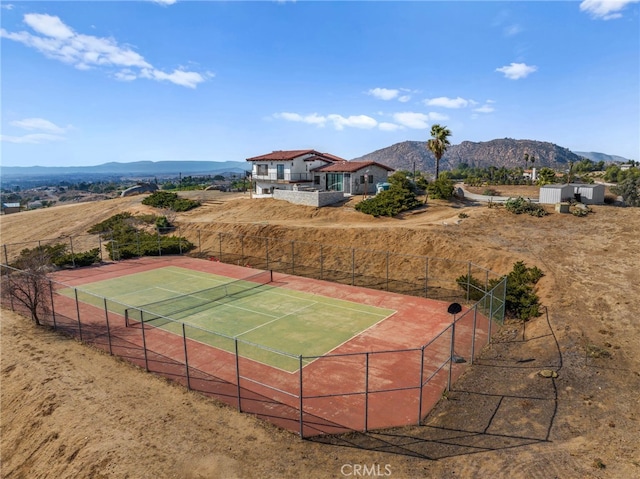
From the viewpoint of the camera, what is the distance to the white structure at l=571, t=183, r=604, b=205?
129 feet

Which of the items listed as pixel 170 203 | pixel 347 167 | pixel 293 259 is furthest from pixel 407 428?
pixel 170 203

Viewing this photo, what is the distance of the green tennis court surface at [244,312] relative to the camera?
64.4 ft

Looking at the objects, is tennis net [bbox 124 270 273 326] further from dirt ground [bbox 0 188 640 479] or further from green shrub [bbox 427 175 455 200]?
green shrub [bbox 427 175 455 200]

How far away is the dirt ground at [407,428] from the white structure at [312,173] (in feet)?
108

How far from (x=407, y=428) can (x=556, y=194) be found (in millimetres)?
34011

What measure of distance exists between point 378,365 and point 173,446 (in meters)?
8.53

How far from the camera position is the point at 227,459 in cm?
1166

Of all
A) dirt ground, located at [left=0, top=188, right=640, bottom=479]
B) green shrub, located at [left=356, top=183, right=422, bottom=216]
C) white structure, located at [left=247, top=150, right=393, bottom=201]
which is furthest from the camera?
white structure, located at [left=247, top=150, right=393, bottom=201]

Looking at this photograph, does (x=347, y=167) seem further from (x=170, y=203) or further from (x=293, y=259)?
(x=170, y=203)

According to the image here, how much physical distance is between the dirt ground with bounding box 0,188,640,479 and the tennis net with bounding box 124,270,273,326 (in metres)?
4.07

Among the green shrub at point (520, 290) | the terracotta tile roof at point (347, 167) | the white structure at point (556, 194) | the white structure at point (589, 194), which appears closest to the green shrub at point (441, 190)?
the terracotta tile roof at point (347, 167)

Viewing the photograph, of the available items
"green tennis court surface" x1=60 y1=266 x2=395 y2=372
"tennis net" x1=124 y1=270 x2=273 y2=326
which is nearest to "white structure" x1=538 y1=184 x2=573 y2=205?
"green tennis court surface" x1=60 y1=266 x2=395 y2=372

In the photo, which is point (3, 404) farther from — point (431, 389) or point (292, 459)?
point (431, 389)

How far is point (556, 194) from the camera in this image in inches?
1535
